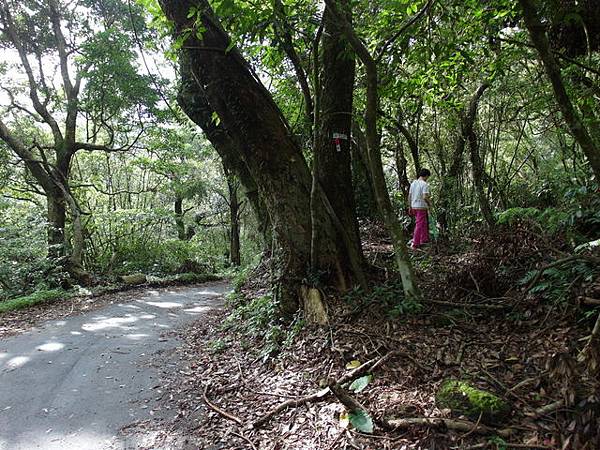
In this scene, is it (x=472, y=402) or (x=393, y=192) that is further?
(x=393, y=192)

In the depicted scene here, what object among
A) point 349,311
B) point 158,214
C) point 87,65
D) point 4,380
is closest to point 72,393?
point 4,380

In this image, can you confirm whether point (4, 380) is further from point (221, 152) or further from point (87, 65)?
point (87, 65)

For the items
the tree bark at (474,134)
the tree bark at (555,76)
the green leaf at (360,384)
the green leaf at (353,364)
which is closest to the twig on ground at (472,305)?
the green leaf at (353,364)

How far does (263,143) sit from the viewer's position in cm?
523

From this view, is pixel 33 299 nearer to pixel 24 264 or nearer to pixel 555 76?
pixel 24 264

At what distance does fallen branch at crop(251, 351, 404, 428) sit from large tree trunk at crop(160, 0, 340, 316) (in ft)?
5.58

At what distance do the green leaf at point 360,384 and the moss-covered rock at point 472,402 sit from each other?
59cm

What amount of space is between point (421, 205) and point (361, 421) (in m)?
5.49

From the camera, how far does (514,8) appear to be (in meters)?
5.11

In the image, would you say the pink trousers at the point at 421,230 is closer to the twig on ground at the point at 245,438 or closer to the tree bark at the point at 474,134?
the tree bark at the point at 474,134

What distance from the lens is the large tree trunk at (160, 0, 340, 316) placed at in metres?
5.20

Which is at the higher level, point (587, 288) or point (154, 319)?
point (587, 288)

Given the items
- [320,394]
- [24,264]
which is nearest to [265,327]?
[320,394]

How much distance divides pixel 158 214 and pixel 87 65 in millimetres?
5878
